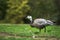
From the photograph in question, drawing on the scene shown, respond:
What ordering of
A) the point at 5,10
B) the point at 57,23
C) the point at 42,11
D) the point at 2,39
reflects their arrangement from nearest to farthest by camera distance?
the point at 2,39 → the point at 57,23 → the point at 42,11 → the point at 5,10

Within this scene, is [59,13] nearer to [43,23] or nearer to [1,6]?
[43,23]

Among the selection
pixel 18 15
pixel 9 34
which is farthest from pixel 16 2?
pixel 9 34

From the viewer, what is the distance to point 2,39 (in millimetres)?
13828

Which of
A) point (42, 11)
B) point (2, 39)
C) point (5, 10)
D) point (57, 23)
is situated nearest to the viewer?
point (2, 39)

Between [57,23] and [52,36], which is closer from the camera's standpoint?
[52,36]

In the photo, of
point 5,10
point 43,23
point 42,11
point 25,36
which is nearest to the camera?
point 25,36

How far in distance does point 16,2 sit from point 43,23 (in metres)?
8.79

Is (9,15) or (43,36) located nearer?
(43,36)

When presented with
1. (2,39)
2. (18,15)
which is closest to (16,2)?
(18,15)

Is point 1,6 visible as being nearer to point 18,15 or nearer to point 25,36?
point 18,15

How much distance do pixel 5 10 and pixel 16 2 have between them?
58.5 inches

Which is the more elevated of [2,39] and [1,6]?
[1,6]

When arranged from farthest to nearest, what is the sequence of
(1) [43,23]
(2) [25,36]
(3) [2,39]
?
(1) [43,23] < (2) [25,36] < (3) [2,39]

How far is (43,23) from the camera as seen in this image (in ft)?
58.4
